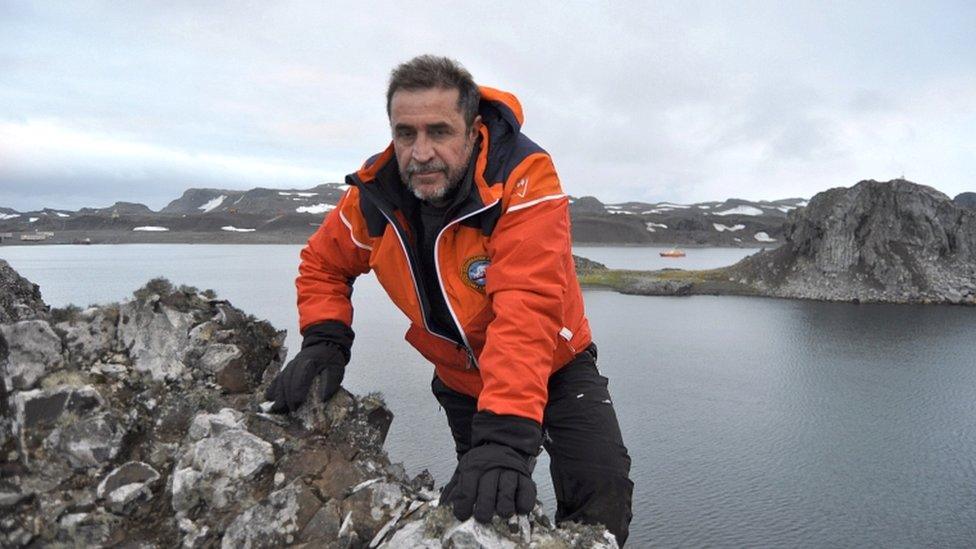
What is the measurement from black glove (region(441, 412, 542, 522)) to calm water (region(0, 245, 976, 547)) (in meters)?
7.38

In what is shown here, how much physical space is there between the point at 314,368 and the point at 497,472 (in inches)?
68.3

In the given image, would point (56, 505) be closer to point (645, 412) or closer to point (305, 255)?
point (305, 255)

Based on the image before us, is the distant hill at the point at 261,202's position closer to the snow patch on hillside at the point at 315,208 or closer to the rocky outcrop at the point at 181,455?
the snow patch on hillside at the point at 315,208

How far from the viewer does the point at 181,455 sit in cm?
405

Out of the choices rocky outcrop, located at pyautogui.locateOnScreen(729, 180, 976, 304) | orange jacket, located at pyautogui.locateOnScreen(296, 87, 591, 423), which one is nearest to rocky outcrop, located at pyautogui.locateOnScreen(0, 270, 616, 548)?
orange jacket, located at pyautogui.locateOnScreen(296, 87, 591, 423)

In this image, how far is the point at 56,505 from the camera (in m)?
3.66

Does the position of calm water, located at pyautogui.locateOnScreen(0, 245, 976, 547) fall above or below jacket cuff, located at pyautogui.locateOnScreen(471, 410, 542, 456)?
below

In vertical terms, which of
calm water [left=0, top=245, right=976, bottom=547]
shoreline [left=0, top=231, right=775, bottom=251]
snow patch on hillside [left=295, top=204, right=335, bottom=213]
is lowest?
calm water [left=0, top=245, right=976, bottom=547]

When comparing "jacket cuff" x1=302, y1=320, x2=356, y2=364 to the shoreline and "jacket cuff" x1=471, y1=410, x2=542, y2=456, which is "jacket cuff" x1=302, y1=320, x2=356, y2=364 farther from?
the shoreline

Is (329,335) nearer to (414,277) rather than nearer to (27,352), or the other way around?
(414,277)

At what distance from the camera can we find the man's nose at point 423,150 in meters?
3.64

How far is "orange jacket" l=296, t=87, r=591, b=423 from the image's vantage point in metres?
3.39

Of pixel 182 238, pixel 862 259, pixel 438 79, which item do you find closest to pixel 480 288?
pixel 438 79

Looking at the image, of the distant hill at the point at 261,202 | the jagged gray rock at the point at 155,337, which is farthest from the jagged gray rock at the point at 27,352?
the distant hill at the point at 261,202
